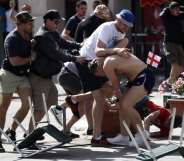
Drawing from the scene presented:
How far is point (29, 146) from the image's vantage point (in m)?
9.12

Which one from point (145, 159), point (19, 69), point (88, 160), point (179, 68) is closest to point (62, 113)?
point (19, 69)

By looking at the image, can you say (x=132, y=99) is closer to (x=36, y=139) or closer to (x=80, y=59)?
(x=80, y=59)

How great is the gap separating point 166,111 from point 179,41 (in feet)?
13.6

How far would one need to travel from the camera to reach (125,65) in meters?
9.02

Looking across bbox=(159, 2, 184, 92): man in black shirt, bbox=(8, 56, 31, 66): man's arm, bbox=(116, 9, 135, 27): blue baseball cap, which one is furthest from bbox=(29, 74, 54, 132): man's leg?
bbox=(159, 2, 184, 92): man in black shirt

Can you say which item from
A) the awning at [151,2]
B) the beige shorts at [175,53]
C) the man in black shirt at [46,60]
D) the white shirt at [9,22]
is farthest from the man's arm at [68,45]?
the white shirt at [9,22]

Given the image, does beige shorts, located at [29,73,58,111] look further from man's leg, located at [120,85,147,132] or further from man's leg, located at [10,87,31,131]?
man's leg, located at [120,85,147,132]

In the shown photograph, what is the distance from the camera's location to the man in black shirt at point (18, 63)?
9508mm

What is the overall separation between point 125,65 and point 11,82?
1.59m

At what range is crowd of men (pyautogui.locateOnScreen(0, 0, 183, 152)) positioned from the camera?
910 centimetres

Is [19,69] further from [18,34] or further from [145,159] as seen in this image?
[145,159]

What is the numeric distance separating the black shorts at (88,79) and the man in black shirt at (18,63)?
729 millimetres

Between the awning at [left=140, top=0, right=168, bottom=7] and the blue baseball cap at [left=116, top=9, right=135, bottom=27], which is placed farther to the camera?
the awning at [left=140, top=0, right=168, bottom=7]

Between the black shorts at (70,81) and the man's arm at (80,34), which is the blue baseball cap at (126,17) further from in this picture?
the man's arm at (80,34)
